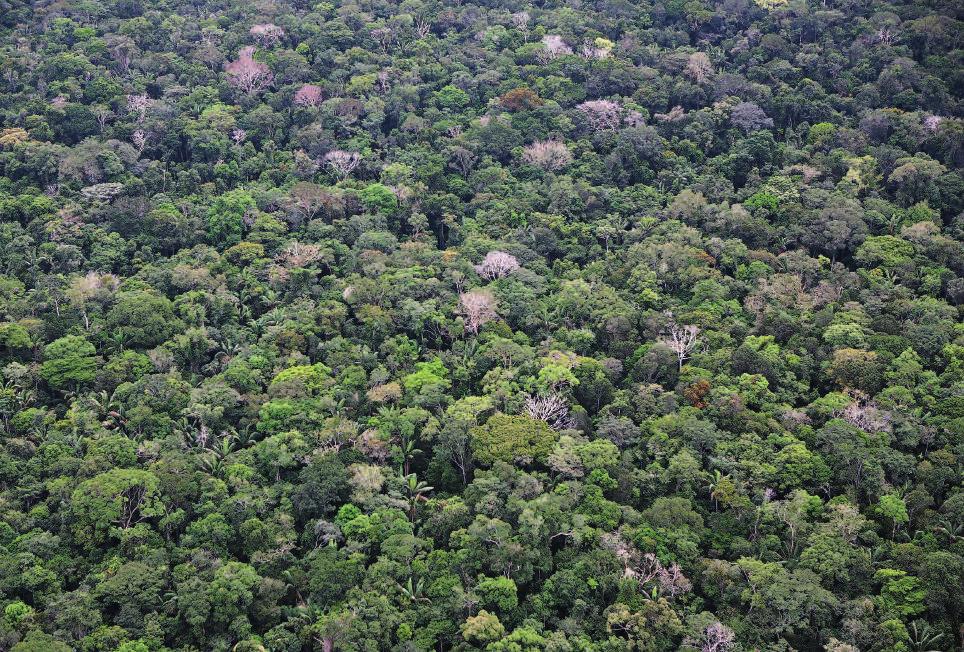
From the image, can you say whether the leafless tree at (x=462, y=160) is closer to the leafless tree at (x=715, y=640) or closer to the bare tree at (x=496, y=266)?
the bare tree at (x=496, y=266)

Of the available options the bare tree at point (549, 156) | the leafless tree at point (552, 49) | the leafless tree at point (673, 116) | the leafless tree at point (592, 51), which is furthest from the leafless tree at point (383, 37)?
the leafless tree at point (673, 116)

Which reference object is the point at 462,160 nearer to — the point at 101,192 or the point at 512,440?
the point at 101,192

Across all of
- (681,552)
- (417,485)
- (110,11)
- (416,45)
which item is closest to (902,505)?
(681,552)

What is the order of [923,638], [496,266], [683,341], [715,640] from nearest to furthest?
[923,638], [715,640], [683,341], [496,266]

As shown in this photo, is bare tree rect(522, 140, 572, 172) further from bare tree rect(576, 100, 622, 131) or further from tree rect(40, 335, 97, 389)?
tree rect(40, 335, 97, 389)

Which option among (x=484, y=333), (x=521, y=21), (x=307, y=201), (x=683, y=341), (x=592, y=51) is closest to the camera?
(x=683, y=341)

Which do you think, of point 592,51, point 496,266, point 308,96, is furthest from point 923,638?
point 592,51
